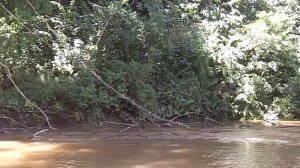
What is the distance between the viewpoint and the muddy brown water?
22.1ft

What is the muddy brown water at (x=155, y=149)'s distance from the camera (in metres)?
6.72

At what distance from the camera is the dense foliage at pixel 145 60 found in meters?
10.7

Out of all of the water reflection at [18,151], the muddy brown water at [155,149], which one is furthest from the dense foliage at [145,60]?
the water reflection at [18,151]

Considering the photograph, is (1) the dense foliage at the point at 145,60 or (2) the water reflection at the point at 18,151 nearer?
(2) the water reflection at the point at 18,151

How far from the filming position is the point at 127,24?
12.2 meters

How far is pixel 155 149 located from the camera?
7938 millimetres

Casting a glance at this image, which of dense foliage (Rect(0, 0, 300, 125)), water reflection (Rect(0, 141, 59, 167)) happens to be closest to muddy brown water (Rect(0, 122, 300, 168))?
water reflection (Rect(0, 141, 59, 167))

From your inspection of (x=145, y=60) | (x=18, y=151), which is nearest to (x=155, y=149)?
(x=18, y=151)

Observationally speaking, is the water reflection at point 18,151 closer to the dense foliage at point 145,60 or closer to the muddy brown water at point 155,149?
the muddy brown water at point 155,149

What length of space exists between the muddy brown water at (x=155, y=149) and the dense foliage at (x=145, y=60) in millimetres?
1076

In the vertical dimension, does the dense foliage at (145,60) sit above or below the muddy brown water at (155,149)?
above

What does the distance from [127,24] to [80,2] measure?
2414 millimetres

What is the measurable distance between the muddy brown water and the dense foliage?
3.53ft

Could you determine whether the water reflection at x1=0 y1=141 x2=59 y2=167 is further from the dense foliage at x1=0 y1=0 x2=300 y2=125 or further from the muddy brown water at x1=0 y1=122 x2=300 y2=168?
the dense foliage at x1=0 y1=0 x2=300 y2=125
